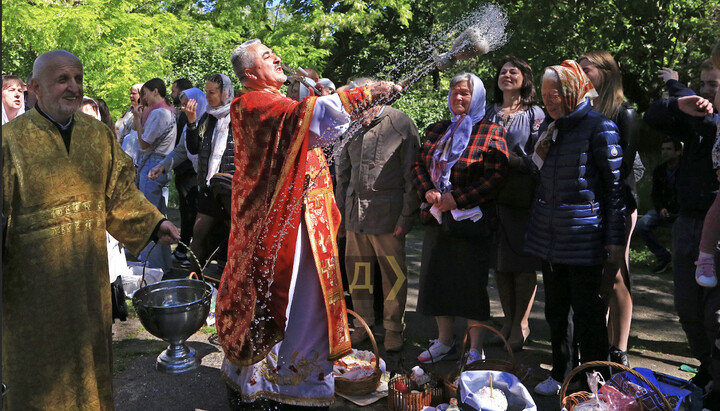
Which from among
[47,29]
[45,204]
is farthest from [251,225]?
[47,29]

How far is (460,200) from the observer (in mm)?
4371

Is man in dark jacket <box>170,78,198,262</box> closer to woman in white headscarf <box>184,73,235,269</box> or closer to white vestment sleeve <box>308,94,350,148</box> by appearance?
woman in white headscarf <box>184,73,235,269</box>

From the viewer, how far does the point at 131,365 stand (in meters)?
4.73

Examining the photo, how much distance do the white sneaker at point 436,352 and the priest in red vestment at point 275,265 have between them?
121 centimetres

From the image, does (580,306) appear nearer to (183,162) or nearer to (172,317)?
(172,317)

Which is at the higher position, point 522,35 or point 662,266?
point 522,35

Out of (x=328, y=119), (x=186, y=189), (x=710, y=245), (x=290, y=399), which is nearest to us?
(x=710, y=245)

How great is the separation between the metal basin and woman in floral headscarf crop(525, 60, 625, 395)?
2.07 meters

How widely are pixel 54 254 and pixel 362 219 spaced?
2.49 metres

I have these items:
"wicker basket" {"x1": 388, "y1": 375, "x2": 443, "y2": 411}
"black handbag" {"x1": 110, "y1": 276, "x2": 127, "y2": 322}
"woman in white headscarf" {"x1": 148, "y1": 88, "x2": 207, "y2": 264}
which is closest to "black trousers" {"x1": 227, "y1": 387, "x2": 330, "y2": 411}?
"wicker basket" {"x1": 388, "y1": 375, "x2": 443, "y2": 411}

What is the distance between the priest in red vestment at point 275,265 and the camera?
3.45 m

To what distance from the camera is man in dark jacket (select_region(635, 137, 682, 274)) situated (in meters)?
6.73

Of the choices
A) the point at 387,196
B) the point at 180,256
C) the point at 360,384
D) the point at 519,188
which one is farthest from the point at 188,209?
the point at 519,188

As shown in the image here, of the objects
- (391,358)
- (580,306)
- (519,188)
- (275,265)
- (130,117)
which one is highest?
(130,117)
